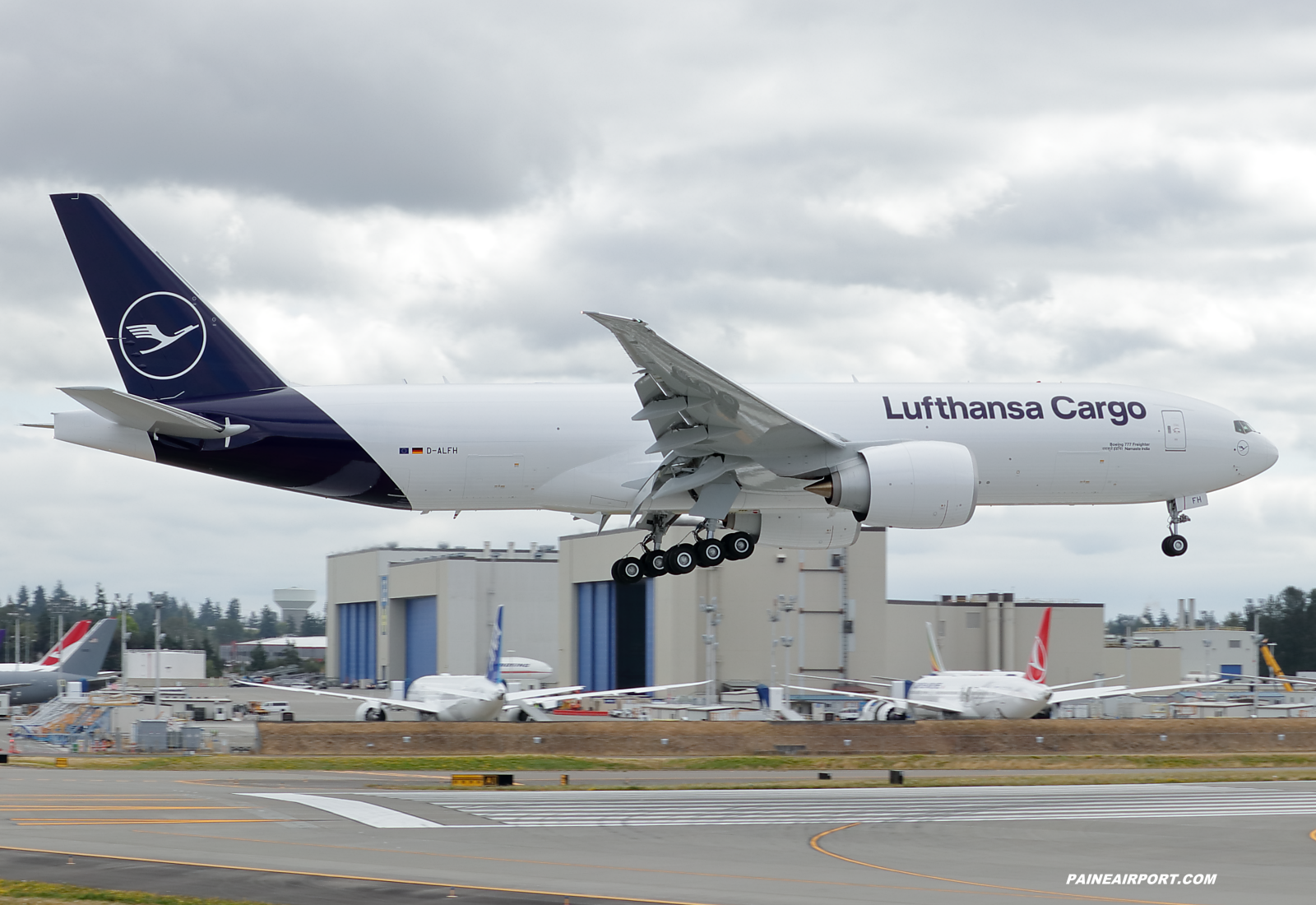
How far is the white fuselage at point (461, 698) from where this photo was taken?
64312mm

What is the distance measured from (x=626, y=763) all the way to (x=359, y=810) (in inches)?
899

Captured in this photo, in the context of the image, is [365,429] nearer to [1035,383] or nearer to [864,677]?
[1035,383]

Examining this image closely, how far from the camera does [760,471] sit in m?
32.4

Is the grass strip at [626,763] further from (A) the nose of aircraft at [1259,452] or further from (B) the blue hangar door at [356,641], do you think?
(B) the blue hangar door at [356,641]

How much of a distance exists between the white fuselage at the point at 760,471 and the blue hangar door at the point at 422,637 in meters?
86.4

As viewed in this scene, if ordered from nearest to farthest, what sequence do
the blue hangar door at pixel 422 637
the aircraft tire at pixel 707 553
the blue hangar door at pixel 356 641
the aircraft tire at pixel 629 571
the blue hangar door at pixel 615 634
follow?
the aircraft tire at pixel 707 553
the aircraft tire at pixel 629 571
the blue hangar door at pixel 615 634
the blue hangar door at pixel 422 637
the blue hangar door at pixel 356 641

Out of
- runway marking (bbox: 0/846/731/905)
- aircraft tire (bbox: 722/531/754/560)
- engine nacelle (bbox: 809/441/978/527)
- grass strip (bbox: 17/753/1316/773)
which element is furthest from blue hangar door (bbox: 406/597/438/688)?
runway marking (bbox: 0/846/731/905)

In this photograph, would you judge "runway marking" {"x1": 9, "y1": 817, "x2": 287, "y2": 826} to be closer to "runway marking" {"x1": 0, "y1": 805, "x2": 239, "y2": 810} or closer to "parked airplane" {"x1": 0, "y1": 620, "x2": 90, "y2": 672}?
"runway marking" {"x1": 0, "y1": 805, "x2": 239, "y2": 810}

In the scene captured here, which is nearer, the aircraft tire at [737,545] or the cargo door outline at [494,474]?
the cargo door outline at [494,474]

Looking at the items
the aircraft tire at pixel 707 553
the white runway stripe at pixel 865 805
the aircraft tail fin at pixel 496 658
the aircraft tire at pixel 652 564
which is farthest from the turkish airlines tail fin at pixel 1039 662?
the aircraft tire at pixel 707 553

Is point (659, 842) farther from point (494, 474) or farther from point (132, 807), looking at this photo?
point (132, 807)

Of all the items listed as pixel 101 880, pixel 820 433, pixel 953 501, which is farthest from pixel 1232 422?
pixel 101 880

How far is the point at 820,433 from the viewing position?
102ft

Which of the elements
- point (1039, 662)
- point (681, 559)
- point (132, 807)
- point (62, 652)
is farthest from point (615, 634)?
point (132, 807)
